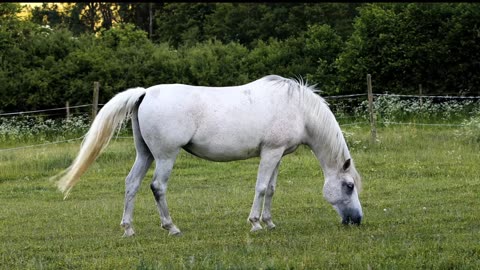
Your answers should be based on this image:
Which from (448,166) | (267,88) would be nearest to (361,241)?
(267,88)

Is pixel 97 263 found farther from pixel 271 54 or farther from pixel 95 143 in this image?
pixel 271 54

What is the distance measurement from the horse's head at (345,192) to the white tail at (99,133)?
237cm

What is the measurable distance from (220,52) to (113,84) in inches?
186

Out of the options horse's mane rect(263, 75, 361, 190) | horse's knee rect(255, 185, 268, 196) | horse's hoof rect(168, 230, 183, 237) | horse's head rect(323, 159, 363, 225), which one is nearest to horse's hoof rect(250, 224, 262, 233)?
horse's knee rect(255, 185, 268, 196)

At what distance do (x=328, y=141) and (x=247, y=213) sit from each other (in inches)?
66.5

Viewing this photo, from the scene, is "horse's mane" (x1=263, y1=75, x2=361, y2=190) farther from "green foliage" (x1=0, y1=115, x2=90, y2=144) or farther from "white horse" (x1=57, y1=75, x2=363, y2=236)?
"green foliage" (x1=0, y1=115, x2=90, y2=144)

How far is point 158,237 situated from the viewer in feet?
27.2

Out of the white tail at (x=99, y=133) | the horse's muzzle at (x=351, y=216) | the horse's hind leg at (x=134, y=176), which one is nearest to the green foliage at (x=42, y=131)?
the horse's hind leg at (x=134, y=176)

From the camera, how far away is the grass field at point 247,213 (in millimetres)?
6723

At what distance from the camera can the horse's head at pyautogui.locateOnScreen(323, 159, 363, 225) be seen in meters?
8.86

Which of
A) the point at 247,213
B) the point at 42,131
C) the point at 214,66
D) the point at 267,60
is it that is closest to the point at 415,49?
the point at 267,60

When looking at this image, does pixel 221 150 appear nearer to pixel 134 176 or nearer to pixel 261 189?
pixel 261 189

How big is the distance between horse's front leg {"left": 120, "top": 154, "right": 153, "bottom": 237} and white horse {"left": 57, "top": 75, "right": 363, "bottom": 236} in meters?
0.01

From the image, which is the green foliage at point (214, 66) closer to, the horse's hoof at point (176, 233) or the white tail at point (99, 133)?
the white tail at point (99, 133)
